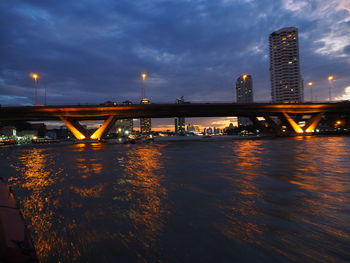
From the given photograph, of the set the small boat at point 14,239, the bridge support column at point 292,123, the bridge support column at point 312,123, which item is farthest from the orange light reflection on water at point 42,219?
the bridge support column at point 312,123

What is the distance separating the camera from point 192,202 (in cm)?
614

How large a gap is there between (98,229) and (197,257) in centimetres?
236

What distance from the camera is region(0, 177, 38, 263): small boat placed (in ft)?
6.79

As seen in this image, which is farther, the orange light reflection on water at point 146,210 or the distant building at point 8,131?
the distant building at point 8,131

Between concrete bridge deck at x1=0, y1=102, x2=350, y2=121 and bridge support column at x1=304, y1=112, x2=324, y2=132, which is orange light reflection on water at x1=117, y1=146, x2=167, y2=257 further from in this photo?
bridge support column at x1=304, y1=112, x2=324, y2=132

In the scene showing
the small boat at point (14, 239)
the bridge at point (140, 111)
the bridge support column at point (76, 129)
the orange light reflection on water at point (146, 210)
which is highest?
the bridge at point (140, 111)

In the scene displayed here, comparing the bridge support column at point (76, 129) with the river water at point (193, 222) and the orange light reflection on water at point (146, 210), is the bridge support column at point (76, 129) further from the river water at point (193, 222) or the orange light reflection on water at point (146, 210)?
the orange light reflection on water at point (146, 210)

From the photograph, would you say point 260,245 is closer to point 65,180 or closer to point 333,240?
point 333,240

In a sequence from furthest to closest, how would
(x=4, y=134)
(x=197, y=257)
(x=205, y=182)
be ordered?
(x=4, y=134) < (x=205, y=182) < (x=197, y=257)

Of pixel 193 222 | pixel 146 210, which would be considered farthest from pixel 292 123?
pixel 193 222

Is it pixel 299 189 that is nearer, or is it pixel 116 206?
pixel 116 206

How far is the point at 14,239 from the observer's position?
226 cm

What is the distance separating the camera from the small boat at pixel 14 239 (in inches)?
81.5

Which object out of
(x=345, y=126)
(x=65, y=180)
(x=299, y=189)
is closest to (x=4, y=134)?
(x=65, y=180)
